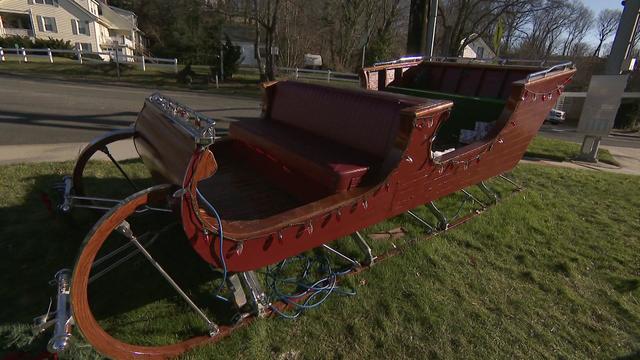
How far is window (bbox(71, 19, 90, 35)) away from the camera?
36.6 m

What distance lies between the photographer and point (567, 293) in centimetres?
318

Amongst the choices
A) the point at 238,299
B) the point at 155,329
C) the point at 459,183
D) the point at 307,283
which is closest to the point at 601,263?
the point at 459,183

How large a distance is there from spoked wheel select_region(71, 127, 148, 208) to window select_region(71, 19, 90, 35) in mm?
39725

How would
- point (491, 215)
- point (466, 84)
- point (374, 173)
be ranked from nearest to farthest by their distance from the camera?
point (374, 173) < point (491, 215) < point (466, 84)

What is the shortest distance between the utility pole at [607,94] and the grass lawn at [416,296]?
4.74 meters

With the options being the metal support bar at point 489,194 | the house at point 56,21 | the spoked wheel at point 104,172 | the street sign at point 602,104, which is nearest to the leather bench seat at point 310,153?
the spoked wheel at point 104,172

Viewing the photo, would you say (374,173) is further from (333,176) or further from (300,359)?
(300,359)

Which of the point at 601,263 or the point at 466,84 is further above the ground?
the point at 466,84

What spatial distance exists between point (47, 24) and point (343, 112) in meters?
44.1

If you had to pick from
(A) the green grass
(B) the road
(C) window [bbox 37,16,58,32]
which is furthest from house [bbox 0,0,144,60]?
(A) the green grass

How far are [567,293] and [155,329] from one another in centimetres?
324

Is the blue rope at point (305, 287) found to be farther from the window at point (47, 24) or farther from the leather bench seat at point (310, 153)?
the window at point (47, 24)

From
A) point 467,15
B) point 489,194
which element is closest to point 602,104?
point 489,194

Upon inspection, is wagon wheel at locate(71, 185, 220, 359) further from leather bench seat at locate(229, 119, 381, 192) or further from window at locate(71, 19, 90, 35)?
window at locate(71, 19, 90, 35)
